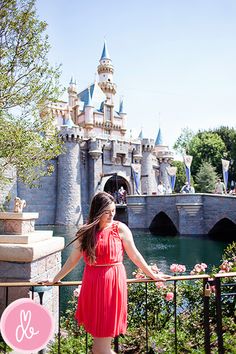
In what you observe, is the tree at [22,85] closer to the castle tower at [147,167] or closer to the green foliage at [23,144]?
the green foliage at [23,144]

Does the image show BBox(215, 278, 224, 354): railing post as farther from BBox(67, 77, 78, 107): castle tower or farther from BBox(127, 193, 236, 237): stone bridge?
BBox(67, 77, 78, 107): castle tower

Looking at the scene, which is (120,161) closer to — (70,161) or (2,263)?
(70,161)

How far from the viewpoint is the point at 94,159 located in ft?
118

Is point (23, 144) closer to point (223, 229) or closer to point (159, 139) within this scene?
point (223, 229)

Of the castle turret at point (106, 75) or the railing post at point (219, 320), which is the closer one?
the railing post at point (219, 320)

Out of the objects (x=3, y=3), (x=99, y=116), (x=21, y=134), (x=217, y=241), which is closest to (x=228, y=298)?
(x=21, y=134)

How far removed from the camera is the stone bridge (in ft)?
81.0

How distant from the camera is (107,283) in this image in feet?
8.79

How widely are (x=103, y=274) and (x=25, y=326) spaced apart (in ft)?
2.42

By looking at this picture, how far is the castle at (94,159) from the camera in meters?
33.8

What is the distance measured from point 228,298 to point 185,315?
697 mm

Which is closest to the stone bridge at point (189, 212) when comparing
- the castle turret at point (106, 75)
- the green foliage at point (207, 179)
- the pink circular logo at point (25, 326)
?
the green foliage at point (207, 179)

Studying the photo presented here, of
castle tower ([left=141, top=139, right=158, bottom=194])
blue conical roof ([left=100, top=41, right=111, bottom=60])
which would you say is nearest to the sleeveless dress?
castle tower ([left=141, top=139, right=158, bottom=194])

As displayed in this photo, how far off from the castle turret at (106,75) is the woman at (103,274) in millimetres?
46831
